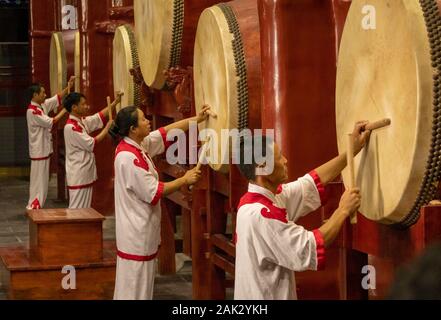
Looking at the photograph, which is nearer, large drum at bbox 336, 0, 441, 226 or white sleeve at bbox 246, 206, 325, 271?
large drum at bbox 336, 0, 441, 226

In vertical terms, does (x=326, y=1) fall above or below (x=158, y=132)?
above

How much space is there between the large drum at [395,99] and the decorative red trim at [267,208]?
0.24 metres

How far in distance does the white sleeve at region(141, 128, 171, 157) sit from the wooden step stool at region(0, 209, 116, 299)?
2.79 feet

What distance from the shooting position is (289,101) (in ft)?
12.0

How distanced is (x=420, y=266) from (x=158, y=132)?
151 inches

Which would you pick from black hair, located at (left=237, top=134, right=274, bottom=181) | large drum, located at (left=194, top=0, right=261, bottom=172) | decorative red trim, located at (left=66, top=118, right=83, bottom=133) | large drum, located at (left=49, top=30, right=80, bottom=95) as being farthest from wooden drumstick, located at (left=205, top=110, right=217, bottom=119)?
large drum, located at (left=49, top=30, right=80, bottom=95)

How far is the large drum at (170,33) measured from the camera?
529 cm

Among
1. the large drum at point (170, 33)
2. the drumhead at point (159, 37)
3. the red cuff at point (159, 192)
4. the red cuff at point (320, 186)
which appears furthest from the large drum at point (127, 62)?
the red cuff at point (320, 186)

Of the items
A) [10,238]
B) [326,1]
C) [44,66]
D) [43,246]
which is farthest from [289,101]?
[44,66]

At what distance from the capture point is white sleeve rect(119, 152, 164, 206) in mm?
4484

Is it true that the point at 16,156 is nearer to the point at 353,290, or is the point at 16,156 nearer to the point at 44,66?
the point at 44,66

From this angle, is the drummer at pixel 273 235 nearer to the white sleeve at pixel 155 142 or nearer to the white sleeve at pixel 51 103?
the white sleeve at pixel 155 142

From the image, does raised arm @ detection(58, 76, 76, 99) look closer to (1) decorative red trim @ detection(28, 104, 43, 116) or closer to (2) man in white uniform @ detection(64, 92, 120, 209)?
(1) decorative red trim @ detection(28, 104, 43, 116)

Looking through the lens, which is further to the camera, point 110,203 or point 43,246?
point 110,203
